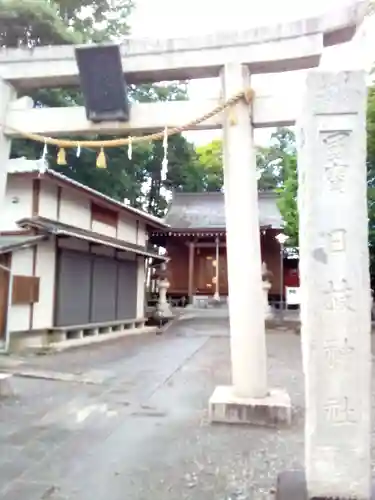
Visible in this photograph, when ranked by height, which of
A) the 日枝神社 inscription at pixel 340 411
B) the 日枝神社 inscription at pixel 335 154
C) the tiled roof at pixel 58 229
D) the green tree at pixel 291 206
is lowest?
the 日枝神社 inscription at pixel 340 411

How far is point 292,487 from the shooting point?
10.6 ft

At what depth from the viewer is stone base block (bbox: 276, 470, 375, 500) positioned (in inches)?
122

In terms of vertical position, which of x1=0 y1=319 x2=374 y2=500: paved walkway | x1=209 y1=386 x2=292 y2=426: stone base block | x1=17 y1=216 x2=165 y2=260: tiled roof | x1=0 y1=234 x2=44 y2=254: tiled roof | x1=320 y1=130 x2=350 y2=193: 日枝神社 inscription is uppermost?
x1=17 y1=216 x2=165 y2=260: tiled roof

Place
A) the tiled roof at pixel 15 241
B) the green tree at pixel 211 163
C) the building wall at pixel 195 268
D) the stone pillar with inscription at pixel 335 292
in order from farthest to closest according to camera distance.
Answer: the green tree at pixel 211 163 < the building wall at pixel 195 268 < the tiled roof at pixel 15 241 < the stone pillar with inscription at pixel 335 292

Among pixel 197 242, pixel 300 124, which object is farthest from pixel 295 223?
pixel 300 124

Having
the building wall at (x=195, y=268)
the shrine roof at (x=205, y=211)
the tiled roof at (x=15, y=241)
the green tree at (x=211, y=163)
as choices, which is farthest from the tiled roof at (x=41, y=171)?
the green tree at (x=211, y=163)

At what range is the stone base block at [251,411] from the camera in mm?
5598

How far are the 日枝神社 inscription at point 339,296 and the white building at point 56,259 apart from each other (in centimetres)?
824

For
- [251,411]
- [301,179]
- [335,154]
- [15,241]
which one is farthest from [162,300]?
[335,154]

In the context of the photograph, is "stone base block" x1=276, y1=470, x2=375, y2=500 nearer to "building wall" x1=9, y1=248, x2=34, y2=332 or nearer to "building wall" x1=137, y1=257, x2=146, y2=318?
"building wall" x1=9, y1=248, x2=34, y2=332

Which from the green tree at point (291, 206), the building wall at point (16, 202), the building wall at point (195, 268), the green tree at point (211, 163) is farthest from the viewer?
the green tree at point (211, 163)

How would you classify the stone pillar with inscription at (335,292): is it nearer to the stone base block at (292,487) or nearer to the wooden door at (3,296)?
the stone base block at (292,487)

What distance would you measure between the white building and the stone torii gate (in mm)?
4094

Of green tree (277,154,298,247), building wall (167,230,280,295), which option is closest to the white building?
green tree (277,154,298,247)
